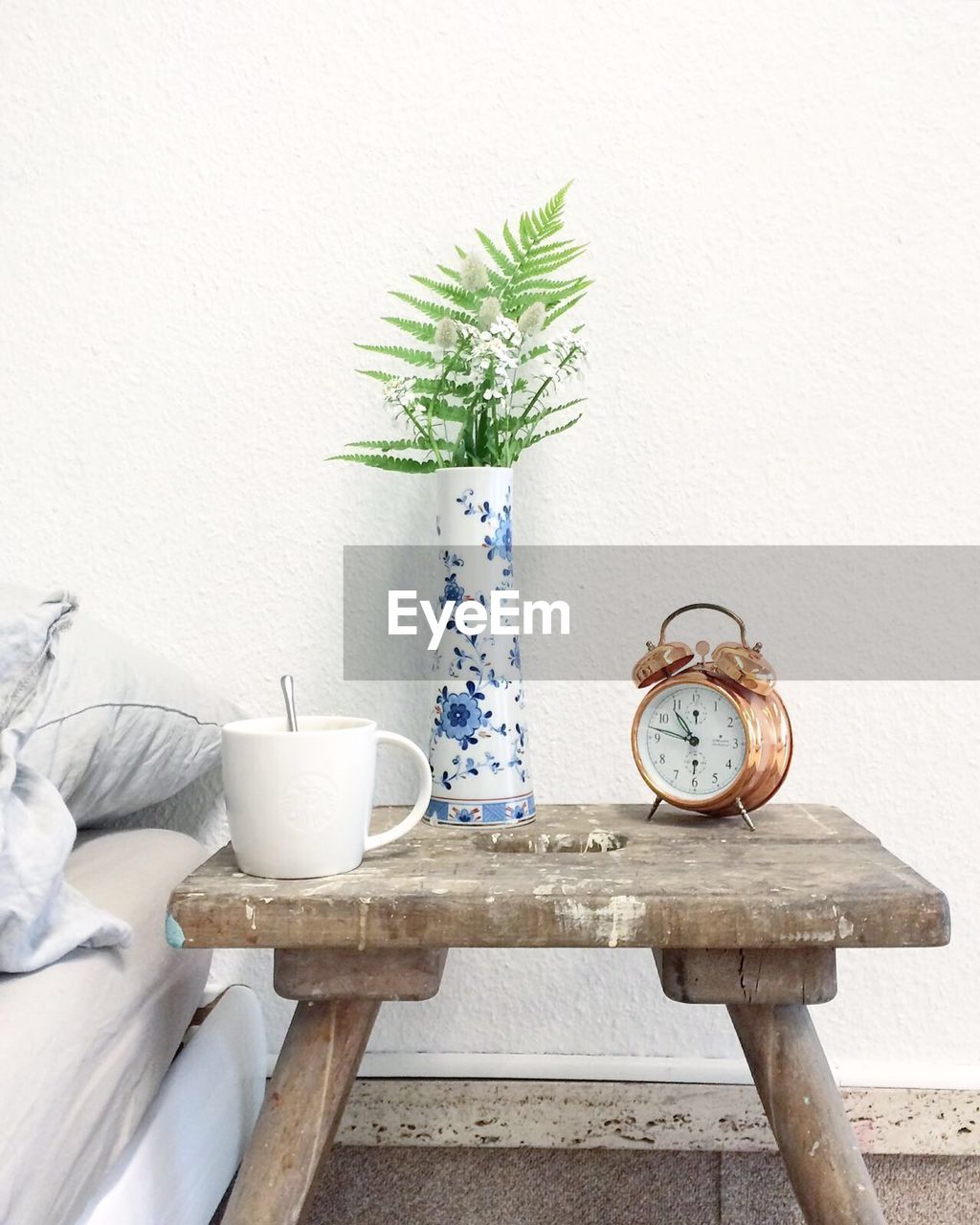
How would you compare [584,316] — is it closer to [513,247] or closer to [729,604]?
[513,247]

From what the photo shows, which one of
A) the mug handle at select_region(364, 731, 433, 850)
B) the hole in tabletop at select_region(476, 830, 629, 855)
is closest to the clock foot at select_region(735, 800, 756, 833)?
the hole in tabletop at select_region(476, 830, 629, 855)

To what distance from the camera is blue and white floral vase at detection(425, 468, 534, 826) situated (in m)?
0.82

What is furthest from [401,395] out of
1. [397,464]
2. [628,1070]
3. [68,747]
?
[628,1070]

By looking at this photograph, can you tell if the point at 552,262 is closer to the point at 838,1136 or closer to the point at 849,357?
the point at 849,357

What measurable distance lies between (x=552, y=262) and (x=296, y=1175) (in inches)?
28.5

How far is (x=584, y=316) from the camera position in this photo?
3.16ft

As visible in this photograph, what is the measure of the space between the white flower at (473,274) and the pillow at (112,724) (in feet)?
1.38

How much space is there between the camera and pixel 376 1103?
0.97 m

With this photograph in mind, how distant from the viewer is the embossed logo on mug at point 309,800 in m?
0.65

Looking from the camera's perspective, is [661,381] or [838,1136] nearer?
[838,1136]

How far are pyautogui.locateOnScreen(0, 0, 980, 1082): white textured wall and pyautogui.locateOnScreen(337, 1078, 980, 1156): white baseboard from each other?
0.04 meters

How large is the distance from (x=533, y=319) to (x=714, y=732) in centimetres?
37

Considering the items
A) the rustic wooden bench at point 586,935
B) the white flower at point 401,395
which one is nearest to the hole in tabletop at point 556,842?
the rustic wooden bench at point 586,935

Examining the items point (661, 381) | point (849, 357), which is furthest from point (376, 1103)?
point (849, 357)
